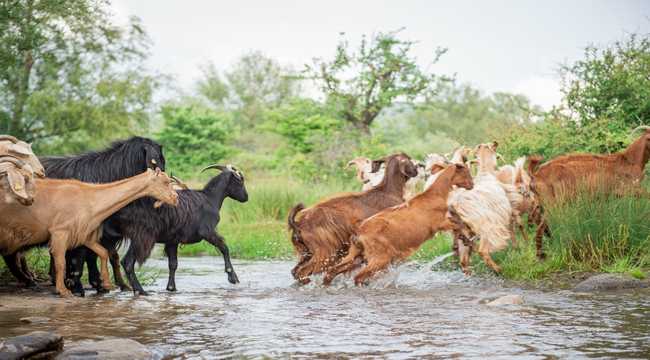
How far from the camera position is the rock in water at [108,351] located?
5.63 m

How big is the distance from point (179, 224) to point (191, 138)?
28.6 metres

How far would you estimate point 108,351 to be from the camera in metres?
5.68

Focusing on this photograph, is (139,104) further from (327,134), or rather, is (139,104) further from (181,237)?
(181,237)

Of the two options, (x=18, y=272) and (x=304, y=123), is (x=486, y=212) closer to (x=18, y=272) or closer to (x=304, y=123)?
(x=18, y=272)

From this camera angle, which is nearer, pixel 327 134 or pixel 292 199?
pixel 292 199

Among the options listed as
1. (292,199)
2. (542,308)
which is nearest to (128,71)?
(292,199)

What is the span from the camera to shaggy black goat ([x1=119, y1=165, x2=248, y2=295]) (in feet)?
30.8

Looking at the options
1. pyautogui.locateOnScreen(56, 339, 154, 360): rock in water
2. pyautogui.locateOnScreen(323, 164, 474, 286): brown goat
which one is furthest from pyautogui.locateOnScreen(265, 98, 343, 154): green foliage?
pyautogui.locateOnScreen(56, 339, 154, 360): rock in water

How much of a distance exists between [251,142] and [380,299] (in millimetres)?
44926

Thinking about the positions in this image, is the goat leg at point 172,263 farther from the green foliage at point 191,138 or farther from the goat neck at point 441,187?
the green foliage at point 191,138

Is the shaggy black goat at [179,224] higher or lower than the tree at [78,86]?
lower

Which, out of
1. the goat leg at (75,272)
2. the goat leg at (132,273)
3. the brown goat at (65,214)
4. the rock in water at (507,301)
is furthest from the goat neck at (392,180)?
the goat leg at (75,272)

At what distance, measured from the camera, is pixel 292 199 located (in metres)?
19.0

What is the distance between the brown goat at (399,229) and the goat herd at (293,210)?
1 cm
